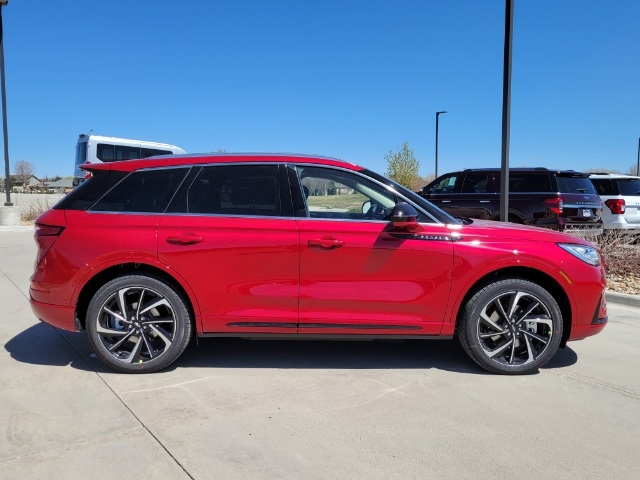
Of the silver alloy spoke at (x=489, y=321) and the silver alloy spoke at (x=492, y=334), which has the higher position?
the silver alloy spoke at (x=489, y=321)

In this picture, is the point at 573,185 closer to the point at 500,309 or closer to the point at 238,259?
the point at 500,309

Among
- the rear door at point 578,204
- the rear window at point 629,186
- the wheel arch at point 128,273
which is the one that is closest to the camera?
the wheel arch at point 128,273

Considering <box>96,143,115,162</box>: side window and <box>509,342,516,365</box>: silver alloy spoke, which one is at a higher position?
<box>96,143,115,162</box>: side window

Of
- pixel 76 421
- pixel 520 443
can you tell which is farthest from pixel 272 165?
pixel 520 443

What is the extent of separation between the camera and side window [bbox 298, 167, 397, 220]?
3963mm

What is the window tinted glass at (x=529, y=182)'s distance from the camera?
9.73 m

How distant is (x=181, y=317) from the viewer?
12.7ft

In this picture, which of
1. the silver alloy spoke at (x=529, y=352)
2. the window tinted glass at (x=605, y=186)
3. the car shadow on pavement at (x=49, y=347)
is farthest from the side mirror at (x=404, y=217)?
the window tinted glass at (x=605, y=186)

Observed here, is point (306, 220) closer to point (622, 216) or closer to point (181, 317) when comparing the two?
point (181, 317)

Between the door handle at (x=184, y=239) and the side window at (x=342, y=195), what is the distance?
906 millimetres

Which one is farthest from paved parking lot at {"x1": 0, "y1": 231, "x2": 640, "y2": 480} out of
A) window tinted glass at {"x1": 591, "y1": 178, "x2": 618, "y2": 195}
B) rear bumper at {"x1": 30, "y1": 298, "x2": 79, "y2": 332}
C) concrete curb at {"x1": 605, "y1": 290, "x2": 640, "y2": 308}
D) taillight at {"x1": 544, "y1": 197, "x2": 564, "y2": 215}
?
window tinted glass at {"x1": 591, "y1": 178, "x2": 618, "y2": 195}

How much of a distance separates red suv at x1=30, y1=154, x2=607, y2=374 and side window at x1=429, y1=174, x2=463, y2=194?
23.8 feet

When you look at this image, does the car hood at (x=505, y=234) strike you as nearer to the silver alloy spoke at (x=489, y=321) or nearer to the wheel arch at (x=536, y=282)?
the wheel arch at (x=536, y=282)

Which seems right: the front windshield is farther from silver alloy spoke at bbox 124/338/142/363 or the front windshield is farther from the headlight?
silver alloy spoke at bbox 124/338/142/363
